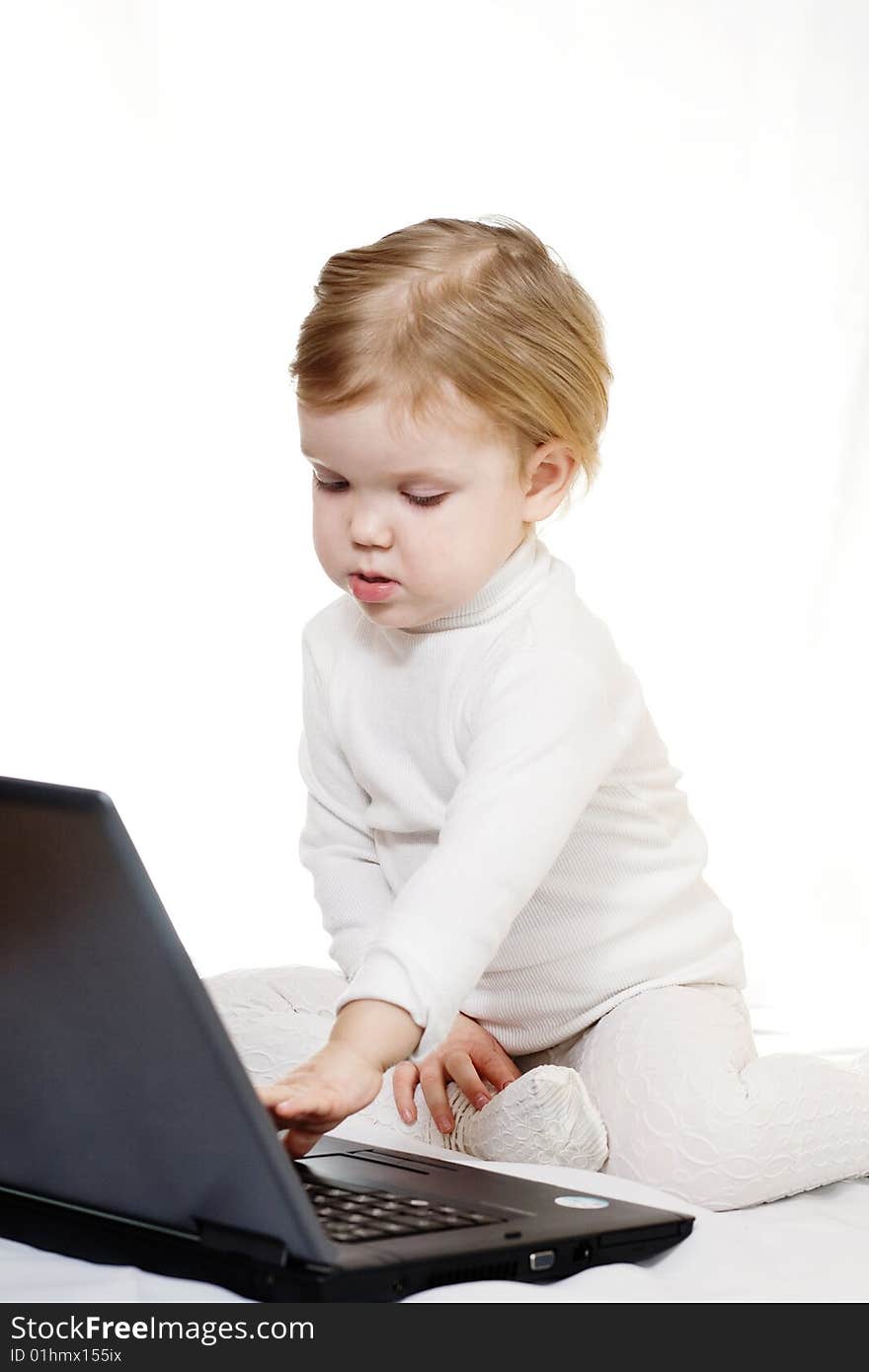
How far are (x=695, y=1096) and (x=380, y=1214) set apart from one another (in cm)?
44

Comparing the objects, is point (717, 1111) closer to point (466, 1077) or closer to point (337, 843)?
point (466, 1077)

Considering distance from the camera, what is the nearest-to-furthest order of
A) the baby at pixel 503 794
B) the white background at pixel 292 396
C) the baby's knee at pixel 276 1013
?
the baby at pixel 503 794 → the baby's knee at pixel 276 1013 → the white background at pixel 292 396

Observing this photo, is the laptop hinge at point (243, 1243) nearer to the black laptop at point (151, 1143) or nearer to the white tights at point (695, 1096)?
the black laptop at point (151, 1143)

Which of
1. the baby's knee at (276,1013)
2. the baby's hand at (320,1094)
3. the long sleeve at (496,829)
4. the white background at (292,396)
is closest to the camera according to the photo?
the baby's hand at (320,1094)

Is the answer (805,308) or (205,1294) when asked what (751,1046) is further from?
(805,308)

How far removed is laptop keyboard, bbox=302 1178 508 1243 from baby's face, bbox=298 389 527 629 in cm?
49

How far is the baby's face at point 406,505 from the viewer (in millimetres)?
1181

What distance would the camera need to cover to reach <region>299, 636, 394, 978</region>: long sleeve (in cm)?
145

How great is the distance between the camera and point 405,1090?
1256 millimetres

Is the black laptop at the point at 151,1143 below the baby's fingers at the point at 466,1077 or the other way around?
the other way around

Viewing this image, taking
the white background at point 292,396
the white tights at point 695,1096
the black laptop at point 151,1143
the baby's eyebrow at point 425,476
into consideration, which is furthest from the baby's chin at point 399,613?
the white background at point 292,396

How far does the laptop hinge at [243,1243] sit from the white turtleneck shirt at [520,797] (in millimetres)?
388

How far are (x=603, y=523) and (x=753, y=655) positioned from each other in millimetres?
306

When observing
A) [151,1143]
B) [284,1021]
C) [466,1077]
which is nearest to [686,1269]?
[151,1143]
